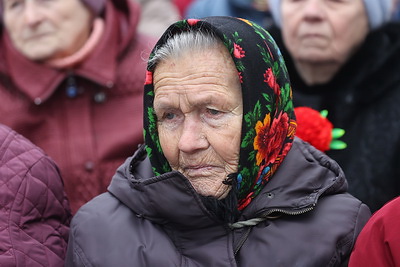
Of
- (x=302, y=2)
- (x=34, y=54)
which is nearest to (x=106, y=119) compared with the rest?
(x=34, y=54)

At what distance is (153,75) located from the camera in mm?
2664

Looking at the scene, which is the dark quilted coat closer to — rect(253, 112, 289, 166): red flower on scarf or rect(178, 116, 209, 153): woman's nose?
rect(178, 116, 209, 153): woman's nose

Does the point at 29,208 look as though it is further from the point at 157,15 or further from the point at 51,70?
the point at 157,15

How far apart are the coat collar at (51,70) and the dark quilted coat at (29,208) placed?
1187mm

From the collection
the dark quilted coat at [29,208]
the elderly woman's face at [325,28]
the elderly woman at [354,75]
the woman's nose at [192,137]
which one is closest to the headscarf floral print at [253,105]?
the woman's nose at [192,137]

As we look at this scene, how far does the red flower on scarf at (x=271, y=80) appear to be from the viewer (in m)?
2.56

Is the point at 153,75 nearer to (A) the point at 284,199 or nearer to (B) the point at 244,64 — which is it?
(B) the point at 244,64

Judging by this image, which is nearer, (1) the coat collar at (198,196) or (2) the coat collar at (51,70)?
(1) the coat collar at (198,196)

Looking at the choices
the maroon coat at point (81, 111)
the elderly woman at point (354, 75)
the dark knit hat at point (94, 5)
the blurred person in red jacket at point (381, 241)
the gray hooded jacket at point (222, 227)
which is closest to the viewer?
the blurred person in red jacket at point (381, 241)

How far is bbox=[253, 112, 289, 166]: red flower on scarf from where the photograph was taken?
101 inches

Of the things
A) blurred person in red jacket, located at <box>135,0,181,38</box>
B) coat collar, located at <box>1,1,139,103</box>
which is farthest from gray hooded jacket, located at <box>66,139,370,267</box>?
blurred person in red jacket, located at <box>135,0,181,38</box>

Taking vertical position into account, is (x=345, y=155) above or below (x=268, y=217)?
below

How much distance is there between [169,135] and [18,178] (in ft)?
1.75

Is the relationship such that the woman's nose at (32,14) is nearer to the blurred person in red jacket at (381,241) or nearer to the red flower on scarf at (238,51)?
the red flower on scarf at (238,51)
